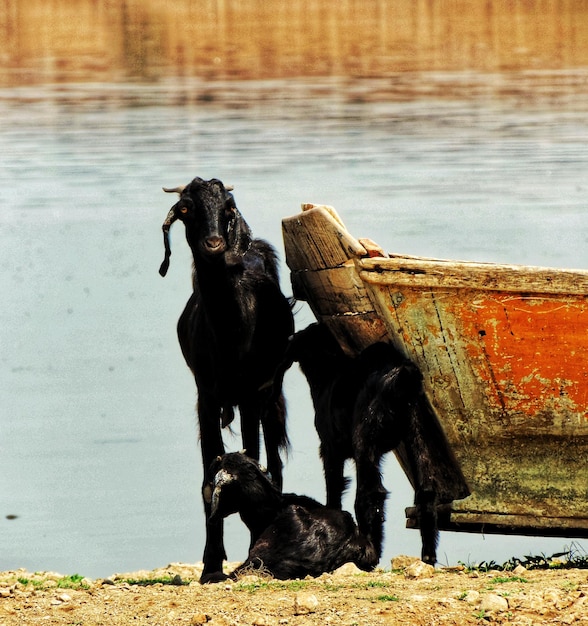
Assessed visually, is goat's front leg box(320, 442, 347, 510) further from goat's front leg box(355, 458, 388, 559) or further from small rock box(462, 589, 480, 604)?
small rock box(462, 589, 480, 604)

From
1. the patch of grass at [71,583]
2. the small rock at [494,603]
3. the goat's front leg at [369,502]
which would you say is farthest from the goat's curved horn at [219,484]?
the small rock at [494,603]

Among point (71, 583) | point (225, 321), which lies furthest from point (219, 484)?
point (225, 321)

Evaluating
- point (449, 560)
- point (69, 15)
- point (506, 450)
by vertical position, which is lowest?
point (449, 560)

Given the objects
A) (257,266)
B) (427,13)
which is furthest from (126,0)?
(257,266)

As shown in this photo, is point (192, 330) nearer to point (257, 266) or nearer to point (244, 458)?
point (257, 266)

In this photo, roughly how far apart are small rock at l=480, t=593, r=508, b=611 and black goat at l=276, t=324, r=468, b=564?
1456mm

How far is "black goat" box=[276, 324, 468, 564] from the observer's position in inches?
321

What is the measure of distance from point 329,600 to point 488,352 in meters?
1.86

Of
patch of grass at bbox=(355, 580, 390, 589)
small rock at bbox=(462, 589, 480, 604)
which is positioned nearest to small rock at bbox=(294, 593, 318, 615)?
patch of grass at bbox=(355, 580, 390, 589)

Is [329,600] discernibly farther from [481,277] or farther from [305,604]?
[481,277]

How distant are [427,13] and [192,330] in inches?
1416

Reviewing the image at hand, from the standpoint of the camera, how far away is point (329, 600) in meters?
6.88

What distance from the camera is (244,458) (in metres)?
8.15

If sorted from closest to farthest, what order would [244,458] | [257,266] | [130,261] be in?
[244,458] → [257,266] → [130,261]
